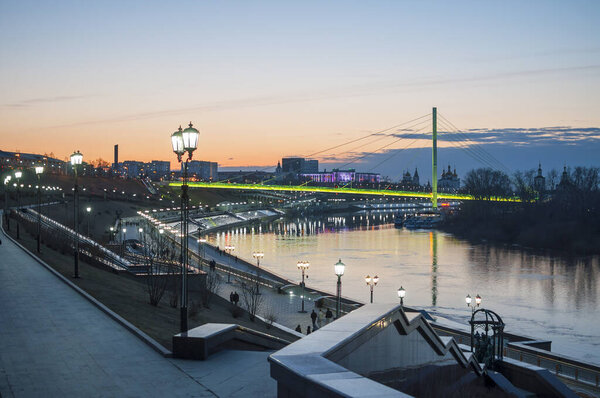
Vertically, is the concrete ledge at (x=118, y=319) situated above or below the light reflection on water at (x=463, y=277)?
above

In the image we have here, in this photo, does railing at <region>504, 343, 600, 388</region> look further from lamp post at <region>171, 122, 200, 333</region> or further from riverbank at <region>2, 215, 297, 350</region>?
lamp post at <region>171, 122, 200, 333</region>

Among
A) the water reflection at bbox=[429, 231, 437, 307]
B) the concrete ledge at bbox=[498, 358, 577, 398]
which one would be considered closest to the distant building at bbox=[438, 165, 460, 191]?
the water reflection at bbox=[429, 231, 437, 307]

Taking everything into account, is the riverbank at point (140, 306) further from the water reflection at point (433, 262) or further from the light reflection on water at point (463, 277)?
the water reflection at point (433, 262)

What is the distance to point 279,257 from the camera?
108 feet

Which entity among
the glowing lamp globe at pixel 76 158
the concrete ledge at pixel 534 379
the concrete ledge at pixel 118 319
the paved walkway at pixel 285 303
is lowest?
the paved walkway at pixel 285 303

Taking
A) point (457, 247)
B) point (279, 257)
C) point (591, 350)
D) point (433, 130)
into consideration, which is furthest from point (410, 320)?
point (433, 130)

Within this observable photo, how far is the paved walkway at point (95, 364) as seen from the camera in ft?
14.9

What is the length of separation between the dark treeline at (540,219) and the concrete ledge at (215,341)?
33.7 metres

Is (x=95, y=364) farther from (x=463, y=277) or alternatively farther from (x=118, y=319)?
(x=463, y=277)

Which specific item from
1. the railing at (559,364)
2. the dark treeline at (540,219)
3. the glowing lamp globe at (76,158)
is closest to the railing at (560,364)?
the railing at (559,364)

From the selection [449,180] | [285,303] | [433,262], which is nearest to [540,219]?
[433,262]

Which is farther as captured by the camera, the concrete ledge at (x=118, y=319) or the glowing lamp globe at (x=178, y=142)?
the glowing lamp globe at (x=178, y=142)

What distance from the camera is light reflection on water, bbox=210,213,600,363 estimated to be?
57.0 ft

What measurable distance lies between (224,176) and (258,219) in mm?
120177
